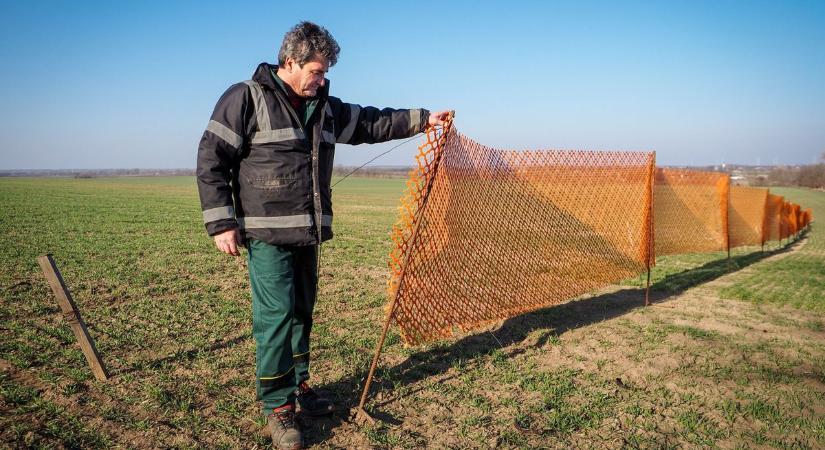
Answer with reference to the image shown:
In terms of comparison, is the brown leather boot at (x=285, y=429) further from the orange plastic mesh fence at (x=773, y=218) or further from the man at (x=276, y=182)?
the orange plastic mesh fence at (x=773, y=218)

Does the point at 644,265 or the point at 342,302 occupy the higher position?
the point at 644,265

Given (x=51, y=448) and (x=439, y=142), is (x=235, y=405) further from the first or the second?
Result: (x=439, y=142)

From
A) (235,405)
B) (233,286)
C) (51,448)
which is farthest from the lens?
(233,286)

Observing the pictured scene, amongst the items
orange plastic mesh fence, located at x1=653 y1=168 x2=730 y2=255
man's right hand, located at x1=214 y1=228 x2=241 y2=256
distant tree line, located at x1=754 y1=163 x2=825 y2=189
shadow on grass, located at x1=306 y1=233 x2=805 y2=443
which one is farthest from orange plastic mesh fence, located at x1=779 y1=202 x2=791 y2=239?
→ distant tree line, located at x1=754 y1=163 x2=825 y2=189

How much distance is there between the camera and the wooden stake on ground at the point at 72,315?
3.47m

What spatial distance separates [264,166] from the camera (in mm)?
2695

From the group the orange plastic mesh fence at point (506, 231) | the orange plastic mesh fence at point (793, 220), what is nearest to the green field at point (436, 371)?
the orange plastic mesh fence at point (506, 231)

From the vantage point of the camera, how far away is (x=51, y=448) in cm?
260

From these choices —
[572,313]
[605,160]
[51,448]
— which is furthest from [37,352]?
[605,160]

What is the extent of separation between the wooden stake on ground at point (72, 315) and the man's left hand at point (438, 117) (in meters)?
2.85

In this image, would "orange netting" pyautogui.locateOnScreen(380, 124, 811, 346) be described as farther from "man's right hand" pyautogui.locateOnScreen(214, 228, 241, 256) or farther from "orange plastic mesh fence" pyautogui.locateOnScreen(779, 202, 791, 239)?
"orange plastic mesh fence" pyautogui.locateOnScreen(779, 202, 791, 239)

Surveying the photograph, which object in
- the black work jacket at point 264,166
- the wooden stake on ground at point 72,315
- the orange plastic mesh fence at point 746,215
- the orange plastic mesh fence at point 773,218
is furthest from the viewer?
the orange plastic mesh fence at point 773,218

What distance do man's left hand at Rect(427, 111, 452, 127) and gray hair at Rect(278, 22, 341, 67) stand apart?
900 mm

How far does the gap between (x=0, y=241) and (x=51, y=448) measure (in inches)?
394
